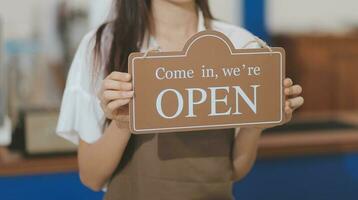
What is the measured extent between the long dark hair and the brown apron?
5.4 inches

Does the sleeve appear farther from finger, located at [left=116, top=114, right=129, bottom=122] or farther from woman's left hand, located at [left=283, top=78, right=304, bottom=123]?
woman's left hand, located at [left=283, top=78, right=304, bottom=123]

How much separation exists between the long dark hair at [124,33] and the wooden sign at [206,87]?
142mm

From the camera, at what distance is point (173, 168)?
109cm

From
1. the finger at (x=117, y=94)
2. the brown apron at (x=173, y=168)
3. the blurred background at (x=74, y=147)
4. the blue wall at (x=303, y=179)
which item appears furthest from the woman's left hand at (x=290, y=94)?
the blue wall at (x=303, y=179)

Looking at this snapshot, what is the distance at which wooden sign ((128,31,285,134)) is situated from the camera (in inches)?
38.0

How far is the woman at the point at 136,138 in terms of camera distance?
3.54 ft

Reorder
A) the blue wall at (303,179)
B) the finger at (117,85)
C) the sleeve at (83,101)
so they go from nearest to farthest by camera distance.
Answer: the finger at (117,85), the sleeve at (83,101), the blue wall at (303,179)

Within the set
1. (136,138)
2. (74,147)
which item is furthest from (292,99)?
(74,147)

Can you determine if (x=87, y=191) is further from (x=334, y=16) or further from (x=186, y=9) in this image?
(x=334, y=16)

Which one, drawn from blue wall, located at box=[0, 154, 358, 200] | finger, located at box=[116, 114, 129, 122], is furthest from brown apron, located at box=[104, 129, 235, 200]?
blue wall, located at box=[0, 154, 358, 200]

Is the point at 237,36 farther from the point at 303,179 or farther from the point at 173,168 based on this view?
the point at 303,179

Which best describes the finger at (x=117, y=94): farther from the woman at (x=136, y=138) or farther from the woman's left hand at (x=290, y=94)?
the woman's left hand at (x=290, y=94)

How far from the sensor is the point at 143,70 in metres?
0.96

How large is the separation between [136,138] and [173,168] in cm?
8
